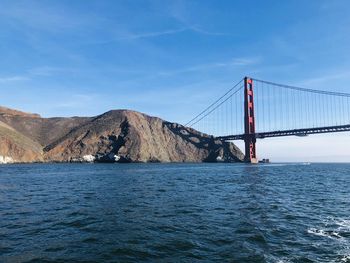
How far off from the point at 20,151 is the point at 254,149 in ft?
341

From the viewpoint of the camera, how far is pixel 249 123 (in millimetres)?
140875

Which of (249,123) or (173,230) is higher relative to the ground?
(249,123)

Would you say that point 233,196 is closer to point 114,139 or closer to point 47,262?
point 47,262

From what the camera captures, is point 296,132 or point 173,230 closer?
point 173,230

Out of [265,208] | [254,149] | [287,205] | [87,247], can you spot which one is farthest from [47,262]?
[254,149]

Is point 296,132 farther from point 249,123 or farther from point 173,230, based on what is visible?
point 173,230

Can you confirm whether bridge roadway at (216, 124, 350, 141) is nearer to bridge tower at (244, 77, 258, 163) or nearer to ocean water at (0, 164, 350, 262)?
bridge tower at (244, 77, 258, 163)

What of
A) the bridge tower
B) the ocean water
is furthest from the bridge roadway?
the ocean water

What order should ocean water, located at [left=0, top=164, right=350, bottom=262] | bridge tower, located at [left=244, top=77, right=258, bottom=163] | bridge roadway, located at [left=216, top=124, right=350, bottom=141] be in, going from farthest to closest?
bridge tower, located at [left=244, top=77, right=258, bottom=163], bridge roadway, located at [left=216, top=124, right=350, bottom=141], ocean water, located at [left=0, top=164, right=350, bottom=262]

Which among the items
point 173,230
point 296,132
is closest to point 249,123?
point 296,132

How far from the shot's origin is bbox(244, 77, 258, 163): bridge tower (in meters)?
140

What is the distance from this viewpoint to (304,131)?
13125 cm

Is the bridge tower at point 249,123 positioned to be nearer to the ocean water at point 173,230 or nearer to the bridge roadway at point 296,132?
the bridge roadway at point 296,132

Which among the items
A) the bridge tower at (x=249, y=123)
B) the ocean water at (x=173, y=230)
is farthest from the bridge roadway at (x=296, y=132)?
the ocean water at (x=173, y=230)
